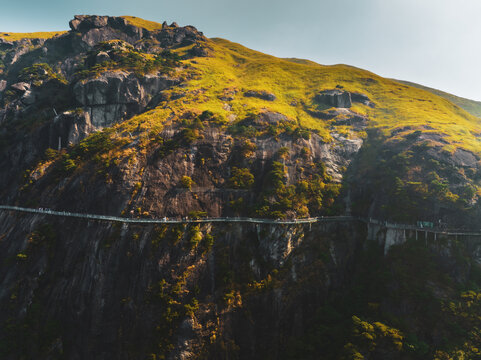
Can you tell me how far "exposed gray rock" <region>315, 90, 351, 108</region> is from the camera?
98438mm

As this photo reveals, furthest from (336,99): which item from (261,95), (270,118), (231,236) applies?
(231,236)

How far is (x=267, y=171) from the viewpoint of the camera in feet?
199

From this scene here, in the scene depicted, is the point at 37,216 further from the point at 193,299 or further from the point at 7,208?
the point at 193,299

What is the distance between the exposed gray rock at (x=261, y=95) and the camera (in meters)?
94.9

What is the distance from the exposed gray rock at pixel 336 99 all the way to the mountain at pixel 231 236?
23117 mm

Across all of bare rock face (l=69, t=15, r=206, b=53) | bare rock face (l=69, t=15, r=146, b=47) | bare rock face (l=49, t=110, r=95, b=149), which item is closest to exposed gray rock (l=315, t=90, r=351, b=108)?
bare rock face (l=49, t=110, r=95, b=149)

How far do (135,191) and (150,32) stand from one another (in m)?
138

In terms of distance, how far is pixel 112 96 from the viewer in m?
81.4

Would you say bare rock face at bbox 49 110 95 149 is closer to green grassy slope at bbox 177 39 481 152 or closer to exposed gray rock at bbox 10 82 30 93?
exposed gray rock at bbox 10 82 30 93

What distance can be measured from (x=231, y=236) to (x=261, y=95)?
67.9 metres

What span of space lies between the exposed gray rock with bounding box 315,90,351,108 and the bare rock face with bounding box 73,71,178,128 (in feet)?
243

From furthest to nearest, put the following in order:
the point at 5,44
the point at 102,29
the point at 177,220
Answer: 1. the point at 5,44
2. the point at 102,29
3. the point at 177,220

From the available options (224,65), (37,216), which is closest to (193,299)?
(37,216)

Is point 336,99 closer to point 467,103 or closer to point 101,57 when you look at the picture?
Result: point 101,57
